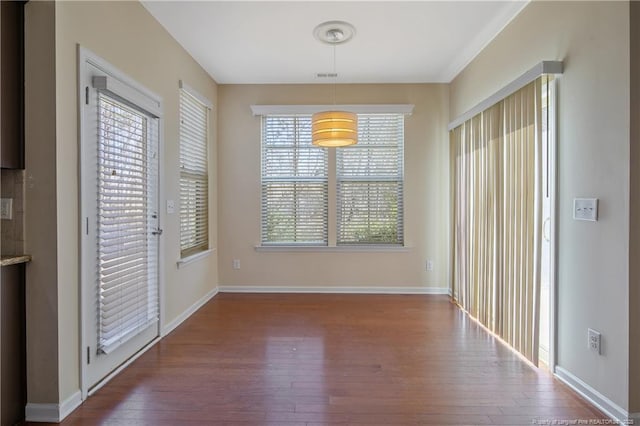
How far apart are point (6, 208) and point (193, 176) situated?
2.07m

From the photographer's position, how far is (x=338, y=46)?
11.4 feet

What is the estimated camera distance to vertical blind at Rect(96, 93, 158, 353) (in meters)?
2.30

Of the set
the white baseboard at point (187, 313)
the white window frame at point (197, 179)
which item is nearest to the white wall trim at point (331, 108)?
the white window frame at point (197, 179)

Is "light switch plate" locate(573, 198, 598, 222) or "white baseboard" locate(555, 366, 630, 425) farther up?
"light switch plate" locate(573, 198, 598, 222)

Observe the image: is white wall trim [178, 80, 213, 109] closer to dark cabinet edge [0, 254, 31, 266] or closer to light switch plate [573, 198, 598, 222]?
dark cabinet edge [0, 254, 31, 266]

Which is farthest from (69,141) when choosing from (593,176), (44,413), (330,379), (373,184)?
(373,184)

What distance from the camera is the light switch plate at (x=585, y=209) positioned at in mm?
2031

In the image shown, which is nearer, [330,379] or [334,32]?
[330,379]

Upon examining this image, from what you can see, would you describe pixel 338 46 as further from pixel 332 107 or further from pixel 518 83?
pixel 518 83

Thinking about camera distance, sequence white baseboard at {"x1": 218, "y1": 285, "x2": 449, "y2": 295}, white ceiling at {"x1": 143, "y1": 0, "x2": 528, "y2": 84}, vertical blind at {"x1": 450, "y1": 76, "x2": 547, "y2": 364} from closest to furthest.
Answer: vertical blind at {"x1": 450, "y1": 76, "x2": 547, "y2": 364} → white ceiling at {"x1": 143, "y1": 0, "x2": 528, "y2": 84} → white baseboard at {"x1": 218, "y1": 285, "x2": 449, "y2": 295}

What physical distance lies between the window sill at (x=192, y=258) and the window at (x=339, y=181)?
36.4 inches

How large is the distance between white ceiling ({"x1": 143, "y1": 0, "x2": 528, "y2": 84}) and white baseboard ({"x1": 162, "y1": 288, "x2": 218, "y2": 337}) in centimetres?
271

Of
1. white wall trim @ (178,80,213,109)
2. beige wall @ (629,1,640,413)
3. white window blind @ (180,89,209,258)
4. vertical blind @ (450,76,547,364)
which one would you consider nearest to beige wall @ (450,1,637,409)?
beige wall @ (629,1,640,413)

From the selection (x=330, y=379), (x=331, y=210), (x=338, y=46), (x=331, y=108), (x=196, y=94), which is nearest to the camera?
(x=330, y=379)
